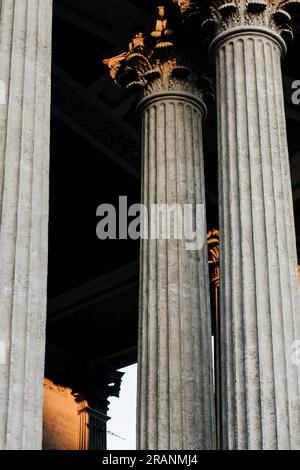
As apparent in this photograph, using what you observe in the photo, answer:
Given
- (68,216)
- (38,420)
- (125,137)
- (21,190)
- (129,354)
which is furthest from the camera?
(129,354)

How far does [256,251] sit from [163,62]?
5.11 metres

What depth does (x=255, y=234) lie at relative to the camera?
629 inches

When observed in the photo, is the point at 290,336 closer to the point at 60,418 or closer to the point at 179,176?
the point at 179,176

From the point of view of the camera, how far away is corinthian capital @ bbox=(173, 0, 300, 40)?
58.6 ft

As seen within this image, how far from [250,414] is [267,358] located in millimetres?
766

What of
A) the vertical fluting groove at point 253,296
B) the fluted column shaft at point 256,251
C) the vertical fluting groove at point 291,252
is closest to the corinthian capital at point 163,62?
the fluted column shaft at point 256,251

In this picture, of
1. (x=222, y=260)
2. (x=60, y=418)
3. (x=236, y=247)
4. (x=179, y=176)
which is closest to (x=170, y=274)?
(x=179, y=176)

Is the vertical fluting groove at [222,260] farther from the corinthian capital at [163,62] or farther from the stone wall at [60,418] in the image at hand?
the stone wall at [60,418]

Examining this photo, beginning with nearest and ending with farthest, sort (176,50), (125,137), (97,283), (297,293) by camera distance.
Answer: (297,293), (176,50), (125,137), (97,283)

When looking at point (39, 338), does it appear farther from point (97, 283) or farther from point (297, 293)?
point (97, 283)

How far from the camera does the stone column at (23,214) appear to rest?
12.8 metres

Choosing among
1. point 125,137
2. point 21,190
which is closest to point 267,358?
point 21,190

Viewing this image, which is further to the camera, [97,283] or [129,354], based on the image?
[129,354]

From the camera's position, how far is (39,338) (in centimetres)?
1323
